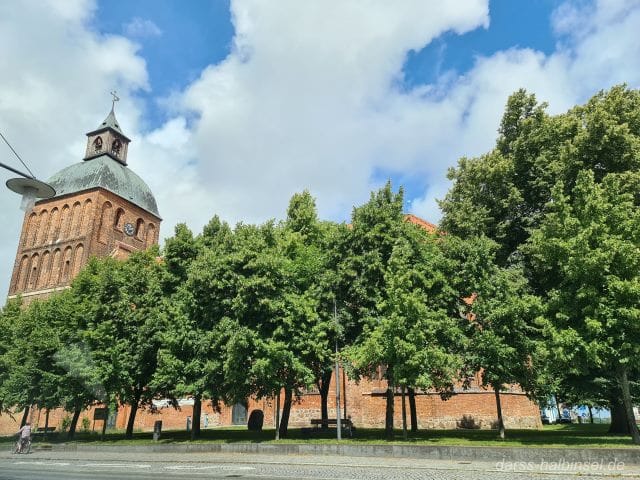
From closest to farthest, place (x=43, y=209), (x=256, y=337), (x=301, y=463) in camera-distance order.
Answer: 1. (x=301, y=463)
2. (x=256, y=337)
3. (x=43, y=209)

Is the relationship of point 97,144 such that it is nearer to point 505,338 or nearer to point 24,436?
point 24,436

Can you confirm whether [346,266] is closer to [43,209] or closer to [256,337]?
[256,337]

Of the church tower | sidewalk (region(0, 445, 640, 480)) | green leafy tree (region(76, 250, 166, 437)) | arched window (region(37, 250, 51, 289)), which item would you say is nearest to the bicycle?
sidewalk (region(0, 445, 640, 480))

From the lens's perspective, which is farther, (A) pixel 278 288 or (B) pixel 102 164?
(B) pixel 102 164

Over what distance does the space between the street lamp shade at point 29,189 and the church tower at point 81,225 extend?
50.3 m

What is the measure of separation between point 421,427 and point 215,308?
17.4 meters

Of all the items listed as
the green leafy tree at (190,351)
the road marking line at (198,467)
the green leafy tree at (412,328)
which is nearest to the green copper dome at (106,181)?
the green leafy tree at (190,351)

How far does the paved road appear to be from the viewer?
39.0ft

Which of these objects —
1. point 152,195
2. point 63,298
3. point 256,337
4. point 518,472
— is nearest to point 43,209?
point 152,195

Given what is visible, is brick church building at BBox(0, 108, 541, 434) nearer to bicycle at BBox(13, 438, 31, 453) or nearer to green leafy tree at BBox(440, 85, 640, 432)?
green leafy tree at BBox(440, 85, 640, 432)

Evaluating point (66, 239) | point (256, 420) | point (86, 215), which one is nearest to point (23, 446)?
point (256, 420)

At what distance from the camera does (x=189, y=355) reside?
22.2m

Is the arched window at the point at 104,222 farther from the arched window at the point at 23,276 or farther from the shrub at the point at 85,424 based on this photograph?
the shrub at the point at 85,424

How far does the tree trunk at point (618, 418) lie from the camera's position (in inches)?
918
